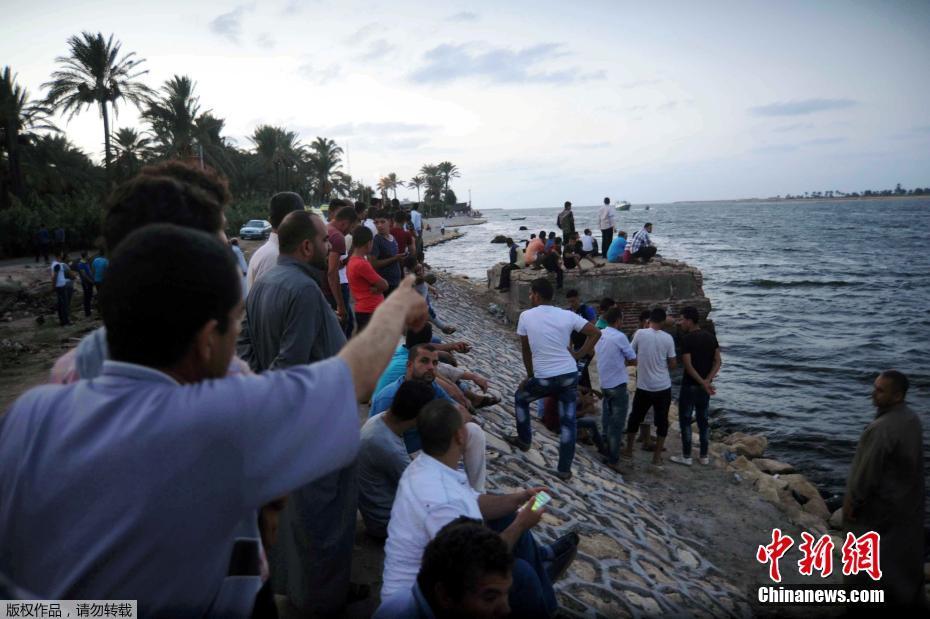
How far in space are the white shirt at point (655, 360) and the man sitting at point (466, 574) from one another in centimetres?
620

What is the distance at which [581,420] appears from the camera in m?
8.84

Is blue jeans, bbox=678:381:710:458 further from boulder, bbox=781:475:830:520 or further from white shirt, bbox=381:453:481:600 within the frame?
white shirt, bbox=381:453:481:600

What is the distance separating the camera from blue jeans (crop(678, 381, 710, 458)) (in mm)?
8742

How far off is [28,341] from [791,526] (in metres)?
15.2

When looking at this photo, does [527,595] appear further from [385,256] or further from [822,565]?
[385,256]

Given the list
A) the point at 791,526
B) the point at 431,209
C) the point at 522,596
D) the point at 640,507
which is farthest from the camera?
the point at 431,209

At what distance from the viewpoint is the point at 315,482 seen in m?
3.23

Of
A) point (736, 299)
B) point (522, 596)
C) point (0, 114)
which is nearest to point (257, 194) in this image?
point (0, 114)

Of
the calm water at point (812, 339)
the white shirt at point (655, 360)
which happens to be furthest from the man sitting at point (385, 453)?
the calm water at point (812, 339)

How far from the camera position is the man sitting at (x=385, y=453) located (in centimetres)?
422

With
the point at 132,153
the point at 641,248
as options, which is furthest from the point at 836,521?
the point at 132,153

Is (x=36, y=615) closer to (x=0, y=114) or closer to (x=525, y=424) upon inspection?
(x=525, y=424)

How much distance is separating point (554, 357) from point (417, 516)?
3928mm

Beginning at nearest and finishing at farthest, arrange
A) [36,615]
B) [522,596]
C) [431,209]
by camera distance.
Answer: [36,615] → [522,596] → [431,209]
